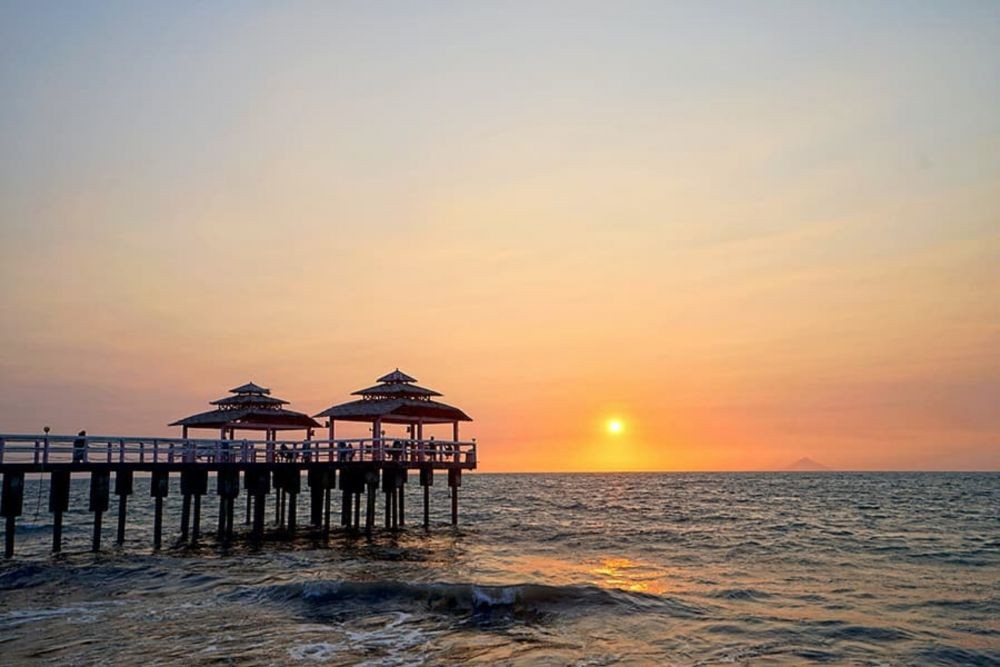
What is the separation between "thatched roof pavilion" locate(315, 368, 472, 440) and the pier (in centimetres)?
5

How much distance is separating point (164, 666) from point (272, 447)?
21726 mm

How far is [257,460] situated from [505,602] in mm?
18558

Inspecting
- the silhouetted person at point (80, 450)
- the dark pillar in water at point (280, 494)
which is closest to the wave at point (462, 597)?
the silhouetted person at point (80, 450)

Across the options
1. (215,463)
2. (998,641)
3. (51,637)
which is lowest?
(998,641)

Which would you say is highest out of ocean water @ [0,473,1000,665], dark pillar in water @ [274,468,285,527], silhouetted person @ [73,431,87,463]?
silhouetted person @ [73,431,87,463]

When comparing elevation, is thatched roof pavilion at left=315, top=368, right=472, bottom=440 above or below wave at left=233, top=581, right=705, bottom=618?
above

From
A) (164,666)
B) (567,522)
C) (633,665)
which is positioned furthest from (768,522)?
(164,666)

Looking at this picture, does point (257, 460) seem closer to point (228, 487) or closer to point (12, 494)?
point (228, 487)

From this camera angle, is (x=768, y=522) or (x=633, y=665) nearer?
(x=633, y=665)

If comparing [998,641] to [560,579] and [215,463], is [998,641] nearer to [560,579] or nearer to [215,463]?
[560,579]

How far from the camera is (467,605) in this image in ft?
70.6

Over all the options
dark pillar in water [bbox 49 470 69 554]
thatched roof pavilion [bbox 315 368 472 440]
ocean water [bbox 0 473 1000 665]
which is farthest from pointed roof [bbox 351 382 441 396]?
dark pillar in water [bbox 49 470 69 554]

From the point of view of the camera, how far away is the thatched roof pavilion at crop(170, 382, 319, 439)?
38.2 metres

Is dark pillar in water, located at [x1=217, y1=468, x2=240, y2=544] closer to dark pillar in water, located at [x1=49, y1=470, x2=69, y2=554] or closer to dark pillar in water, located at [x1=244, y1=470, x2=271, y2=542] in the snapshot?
dark pillar in water, located at [x1=244, y1=470, x2=271, y2=542]
